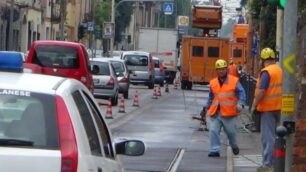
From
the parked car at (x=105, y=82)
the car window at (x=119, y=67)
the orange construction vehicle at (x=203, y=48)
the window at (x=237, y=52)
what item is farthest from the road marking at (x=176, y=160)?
the window at (x=237, y=52)

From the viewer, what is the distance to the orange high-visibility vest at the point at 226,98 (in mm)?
17875

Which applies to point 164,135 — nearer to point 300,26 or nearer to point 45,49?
point 45,49

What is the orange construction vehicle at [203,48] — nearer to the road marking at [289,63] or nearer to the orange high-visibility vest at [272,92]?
the orange high-visibility vest at [272,92]

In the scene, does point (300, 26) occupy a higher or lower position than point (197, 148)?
higher

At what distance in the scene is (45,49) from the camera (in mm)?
25812

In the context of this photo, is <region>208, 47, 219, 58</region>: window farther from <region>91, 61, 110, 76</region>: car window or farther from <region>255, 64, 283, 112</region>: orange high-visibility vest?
<region>255, 64, 283, 112</region>: orange high-visibility vest

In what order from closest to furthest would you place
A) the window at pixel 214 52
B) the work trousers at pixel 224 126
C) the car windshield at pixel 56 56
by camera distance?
the work trousers at pixel 224 126 → the car windshield at pixel 56 56 → the window at pixel 214 52

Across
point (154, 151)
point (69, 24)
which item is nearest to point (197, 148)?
point (154, 151)

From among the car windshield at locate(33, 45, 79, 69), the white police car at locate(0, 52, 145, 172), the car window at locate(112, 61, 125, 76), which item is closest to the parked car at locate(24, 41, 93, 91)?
the car windshield at locate(33, 45, 79, 69)

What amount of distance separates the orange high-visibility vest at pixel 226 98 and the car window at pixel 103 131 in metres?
9.75

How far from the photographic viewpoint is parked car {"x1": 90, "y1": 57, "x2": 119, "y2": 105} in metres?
36.6

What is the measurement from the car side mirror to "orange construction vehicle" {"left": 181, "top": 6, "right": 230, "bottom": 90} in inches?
1748

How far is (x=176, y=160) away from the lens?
18188 millimetres

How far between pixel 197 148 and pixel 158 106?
1724cm
